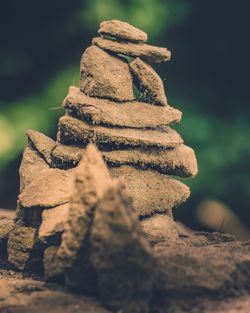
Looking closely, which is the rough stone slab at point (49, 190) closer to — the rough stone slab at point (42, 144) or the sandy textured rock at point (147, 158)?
the sandy textured rock at point (147, 158)

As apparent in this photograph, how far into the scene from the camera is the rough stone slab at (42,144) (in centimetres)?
602

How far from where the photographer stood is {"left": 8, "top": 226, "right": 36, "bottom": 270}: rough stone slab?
17.2 ft

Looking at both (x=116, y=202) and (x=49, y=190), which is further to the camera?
(x=49, y=190)

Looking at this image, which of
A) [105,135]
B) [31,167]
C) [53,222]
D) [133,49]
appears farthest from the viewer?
[31,167]

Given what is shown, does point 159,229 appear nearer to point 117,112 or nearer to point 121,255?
point 117,112

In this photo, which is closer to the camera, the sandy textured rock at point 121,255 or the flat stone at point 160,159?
the sandy textured rock at point 121,255

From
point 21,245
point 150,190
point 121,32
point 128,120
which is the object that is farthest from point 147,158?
point 21,245

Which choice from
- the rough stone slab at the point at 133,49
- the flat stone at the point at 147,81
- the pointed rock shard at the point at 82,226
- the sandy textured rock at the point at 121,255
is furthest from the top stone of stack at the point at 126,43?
the sandy textured rock at the point at 121,255

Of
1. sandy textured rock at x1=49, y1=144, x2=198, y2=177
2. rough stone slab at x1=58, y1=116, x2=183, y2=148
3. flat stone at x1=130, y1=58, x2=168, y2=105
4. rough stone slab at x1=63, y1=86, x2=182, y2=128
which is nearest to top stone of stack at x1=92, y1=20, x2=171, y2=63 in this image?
flat stone at x1=130, y1=58, x2=168, y2=105

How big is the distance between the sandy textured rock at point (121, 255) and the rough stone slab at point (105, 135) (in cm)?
156

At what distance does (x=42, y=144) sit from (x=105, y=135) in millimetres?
983

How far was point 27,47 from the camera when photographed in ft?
27.2

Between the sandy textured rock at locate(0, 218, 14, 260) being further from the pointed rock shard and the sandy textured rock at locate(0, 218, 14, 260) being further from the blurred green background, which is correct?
the blurred green background

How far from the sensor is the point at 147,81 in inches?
232
